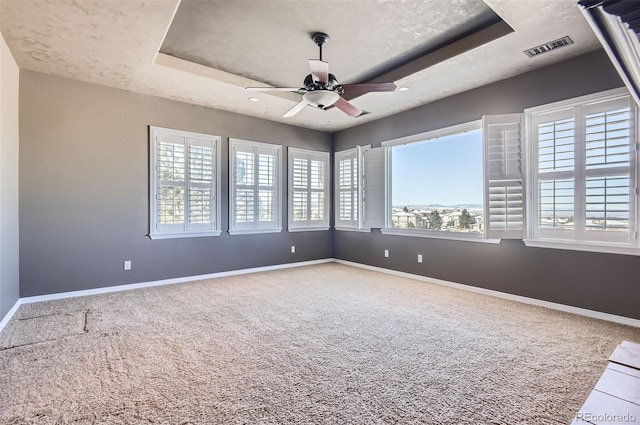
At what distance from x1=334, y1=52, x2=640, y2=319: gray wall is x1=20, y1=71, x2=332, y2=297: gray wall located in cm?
331

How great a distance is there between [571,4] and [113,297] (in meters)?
5.65

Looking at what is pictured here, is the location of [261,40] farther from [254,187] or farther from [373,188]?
[373,188]

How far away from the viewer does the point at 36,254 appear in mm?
3857

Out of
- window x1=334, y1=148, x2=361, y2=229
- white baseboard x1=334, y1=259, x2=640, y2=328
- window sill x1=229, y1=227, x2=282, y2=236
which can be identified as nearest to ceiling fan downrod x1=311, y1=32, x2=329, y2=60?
window x1=334, y1=148, x2=361, y2=229

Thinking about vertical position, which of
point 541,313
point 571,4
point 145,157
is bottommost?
point 541,313

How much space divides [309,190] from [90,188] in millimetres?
3604

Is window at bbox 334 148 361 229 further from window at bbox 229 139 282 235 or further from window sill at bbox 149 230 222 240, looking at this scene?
window sill at bbox 149 230 222 240

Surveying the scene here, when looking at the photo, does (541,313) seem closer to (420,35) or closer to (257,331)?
(257,331)

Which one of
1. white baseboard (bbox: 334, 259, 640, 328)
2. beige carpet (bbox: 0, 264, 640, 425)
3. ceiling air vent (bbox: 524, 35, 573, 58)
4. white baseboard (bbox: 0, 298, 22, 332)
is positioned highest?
ceiling air vent (bbox: 524, 35, 573, 58)

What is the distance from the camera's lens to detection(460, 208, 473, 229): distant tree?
453 cm

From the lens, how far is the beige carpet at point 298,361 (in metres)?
1.79

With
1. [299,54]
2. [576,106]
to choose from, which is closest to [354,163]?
[299,54]

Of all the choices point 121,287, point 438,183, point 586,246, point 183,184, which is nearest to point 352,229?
point 438,183

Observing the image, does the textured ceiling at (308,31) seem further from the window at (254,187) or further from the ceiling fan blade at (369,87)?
the window at (254,187)
